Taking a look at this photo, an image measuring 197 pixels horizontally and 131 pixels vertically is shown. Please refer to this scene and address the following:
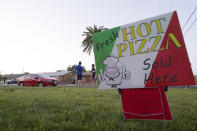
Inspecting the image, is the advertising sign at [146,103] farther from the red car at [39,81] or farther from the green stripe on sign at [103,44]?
the red car at [39,81]

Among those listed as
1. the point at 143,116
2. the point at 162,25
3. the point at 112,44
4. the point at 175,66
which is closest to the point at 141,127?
the point at 143,116

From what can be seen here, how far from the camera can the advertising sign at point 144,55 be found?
155 cm

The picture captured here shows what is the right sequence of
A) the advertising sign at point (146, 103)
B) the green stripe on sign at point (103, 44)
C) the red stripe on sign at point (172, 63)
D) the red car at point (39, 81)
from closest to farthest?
1. the red stripe on sign at point (172, 63)
2. the advertising sign at point (146, 103)
3. the green stripe on sign at point (103, 44)
4. the red car at point (39, 81)

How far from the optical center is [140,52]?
69.7 inches

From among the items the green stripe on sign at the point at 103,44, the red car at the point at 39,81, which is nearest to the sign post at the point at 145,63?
the green stripe on sign at the point at 103,44

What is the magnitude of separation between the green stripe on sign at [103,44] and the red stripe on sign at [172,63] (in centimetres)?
63

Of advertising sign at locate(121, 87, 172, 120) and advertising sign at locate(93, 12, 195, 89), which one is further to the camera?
advertising sign at locate(121, 87, 172, 120)

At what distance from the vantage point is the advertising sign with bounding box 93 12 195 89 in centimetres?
155

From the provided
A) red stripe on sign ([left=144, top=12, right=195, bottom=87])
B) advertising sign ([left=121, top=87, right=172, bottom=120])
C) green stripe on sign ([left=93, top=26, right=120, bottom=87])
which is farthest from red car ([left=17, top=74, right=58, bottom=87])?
red stripe on sign ([left=144, top=12, right=195, bottom=87])

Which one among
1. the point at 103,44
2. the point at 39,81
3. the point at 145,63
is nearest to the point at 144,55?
the point at 145,63

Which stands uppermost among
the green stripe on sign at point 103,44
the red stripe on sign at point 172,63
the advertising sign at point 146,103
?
the green stripe on sign at point 103,44

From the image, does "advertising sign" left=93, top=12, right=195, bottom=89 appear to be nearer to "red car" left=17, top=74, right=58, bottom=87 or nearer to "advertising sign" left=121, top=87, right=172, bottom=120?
"advertising sign" left=121, top=87, right=172, bottom=120

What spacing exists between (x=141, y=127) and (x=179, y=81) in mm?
724

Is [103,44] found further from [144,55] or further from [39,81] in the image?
[39,81]
